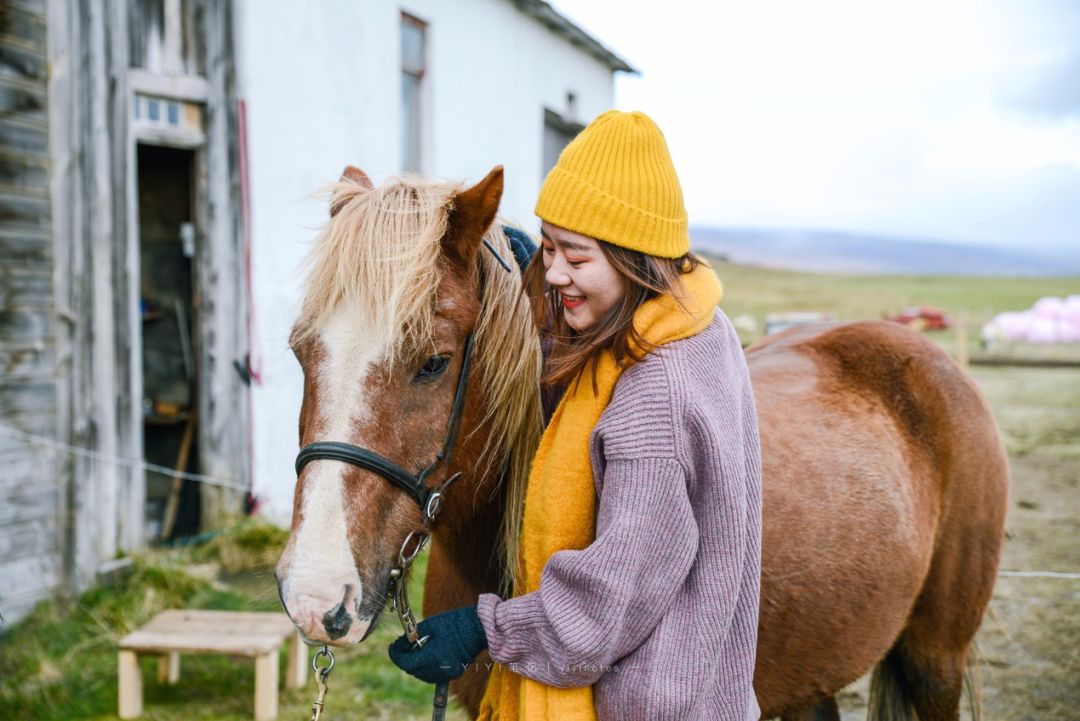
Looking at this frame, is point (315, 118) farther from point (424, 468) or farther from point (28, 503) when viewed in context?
point (424, 468)

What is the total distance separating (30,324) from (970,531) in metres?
4.57

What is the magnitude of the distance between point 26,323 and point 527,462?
376cm

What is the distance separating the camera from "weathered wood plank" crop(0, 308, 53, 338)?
4348mm

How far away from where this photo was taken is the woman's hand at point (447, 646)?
62.2 inches

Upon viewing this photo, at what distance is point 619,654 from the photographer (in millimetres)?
1452

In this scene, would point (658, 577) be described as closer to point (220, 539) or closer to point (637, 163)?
point (637, 163)

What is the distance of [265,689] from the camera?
385 centimetres

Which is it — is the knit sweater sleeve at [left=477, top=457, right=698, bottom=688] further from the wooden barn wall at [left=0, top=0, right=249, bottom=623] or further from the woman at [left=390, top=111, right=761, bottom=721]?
the wooden barn wall at [left=0, top=0, right=249, bottom=623]

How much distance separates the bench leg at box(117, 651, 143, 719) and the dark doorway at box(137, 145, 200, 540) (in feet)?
9.68

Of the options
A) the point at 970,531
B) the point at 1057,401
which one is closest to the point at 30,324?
the point at 970,531

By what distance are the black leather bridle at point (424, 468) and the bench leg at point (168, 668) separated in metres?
3.15

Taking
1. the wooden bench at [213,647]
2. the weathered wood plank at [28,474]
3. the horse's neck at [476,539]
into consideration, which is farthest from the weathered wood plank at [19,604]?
the horse's neck at [476,539]

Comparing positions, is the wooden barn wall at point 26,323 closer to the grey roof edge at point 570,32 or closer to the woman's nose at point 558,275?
the woman's nose at point 558,275

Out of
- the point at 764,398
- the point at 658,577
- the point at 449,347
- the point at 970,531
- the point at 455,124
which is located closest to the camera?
the point at 658,577
